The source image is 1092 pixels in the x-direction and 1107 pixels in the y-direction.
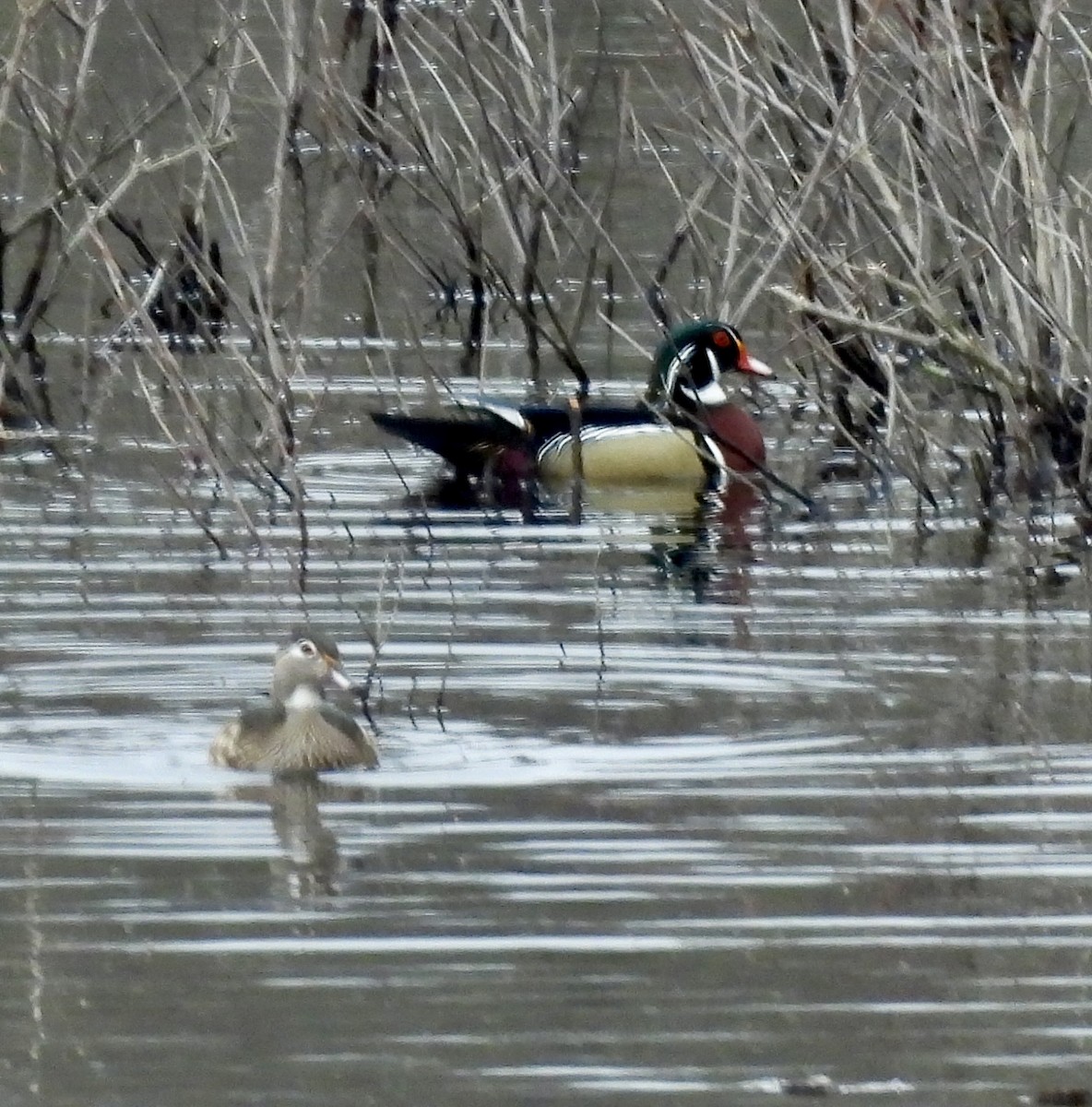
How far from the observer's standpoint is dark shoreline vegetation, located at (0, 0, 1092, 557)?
10102 mm

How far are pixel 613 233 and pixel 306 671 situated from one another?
31.7 feet

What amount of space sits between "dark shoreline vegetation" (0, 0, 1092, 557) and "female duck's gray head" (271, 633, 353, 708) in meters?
1.80

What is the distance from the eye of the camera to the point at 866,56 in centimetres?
1010

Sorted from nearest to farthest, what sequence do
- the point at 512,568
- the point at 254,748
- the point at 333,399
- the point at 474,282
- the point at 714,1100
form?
the point at 714,1100, the point at 254,748, the point at 512,568, the point at 333,399, the point at 474,282

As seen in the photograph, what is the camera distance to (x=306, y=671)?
304 inches

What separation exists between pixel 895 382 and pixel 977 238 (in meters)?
1.01

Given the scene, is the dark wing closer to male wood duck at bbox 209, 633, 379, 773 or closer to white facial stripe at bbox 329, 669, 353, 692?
white facial stripe at bbox 329, 669, 353, 692

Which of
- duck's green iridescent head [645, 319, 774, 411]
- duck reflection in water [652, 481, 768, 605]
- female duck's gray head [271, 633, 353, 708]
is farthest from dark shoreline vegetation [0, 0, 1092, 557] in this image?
female duck's gray head [271, 633, 353, 708]

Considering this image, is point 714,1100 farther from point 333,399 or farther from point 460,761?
point 333,399

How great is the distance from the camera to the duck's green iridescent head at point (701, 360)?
42.4 feet

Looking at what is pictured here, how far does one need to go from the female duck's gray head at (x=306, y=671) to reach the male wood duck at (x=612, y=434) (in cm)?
406

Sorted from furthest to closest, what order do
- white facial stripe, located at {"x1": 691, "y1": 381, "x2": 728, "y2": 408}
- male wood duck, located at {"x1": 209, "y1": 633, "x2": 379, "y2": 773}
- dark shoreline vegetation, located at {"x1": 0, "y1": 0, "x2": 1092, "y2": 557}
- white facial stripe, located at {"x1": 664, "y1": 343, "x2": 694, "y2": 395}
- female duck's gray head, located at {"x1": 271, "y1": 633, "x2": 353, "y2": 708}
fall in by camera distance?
white facial stripe, located at {"x1": 691, "y1": 381, "x2": 728, "y2": 408} < white facial stripe, located at {"x1": 664, "y1": 343, "x2": 694, "y2": 395} < dark shoreline vegetation, located at {"x1": 0, "y1": 0, "x2": 1092, "y2": 557} < female duck's gray head, located at {"x1": 271, "y1": 633, "x2": 353, "y2": 708} < male wood duck, located at {"x1": 209, "y1": 633, "x2": 379, "y2": 773}

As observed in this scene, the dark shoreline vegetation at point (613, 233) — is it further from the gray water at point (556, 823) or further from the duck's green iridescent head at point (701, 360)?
the gray water at point (556, 823)

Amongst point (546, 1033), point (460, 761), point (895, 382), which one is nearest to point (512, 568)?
point (895, 382)
